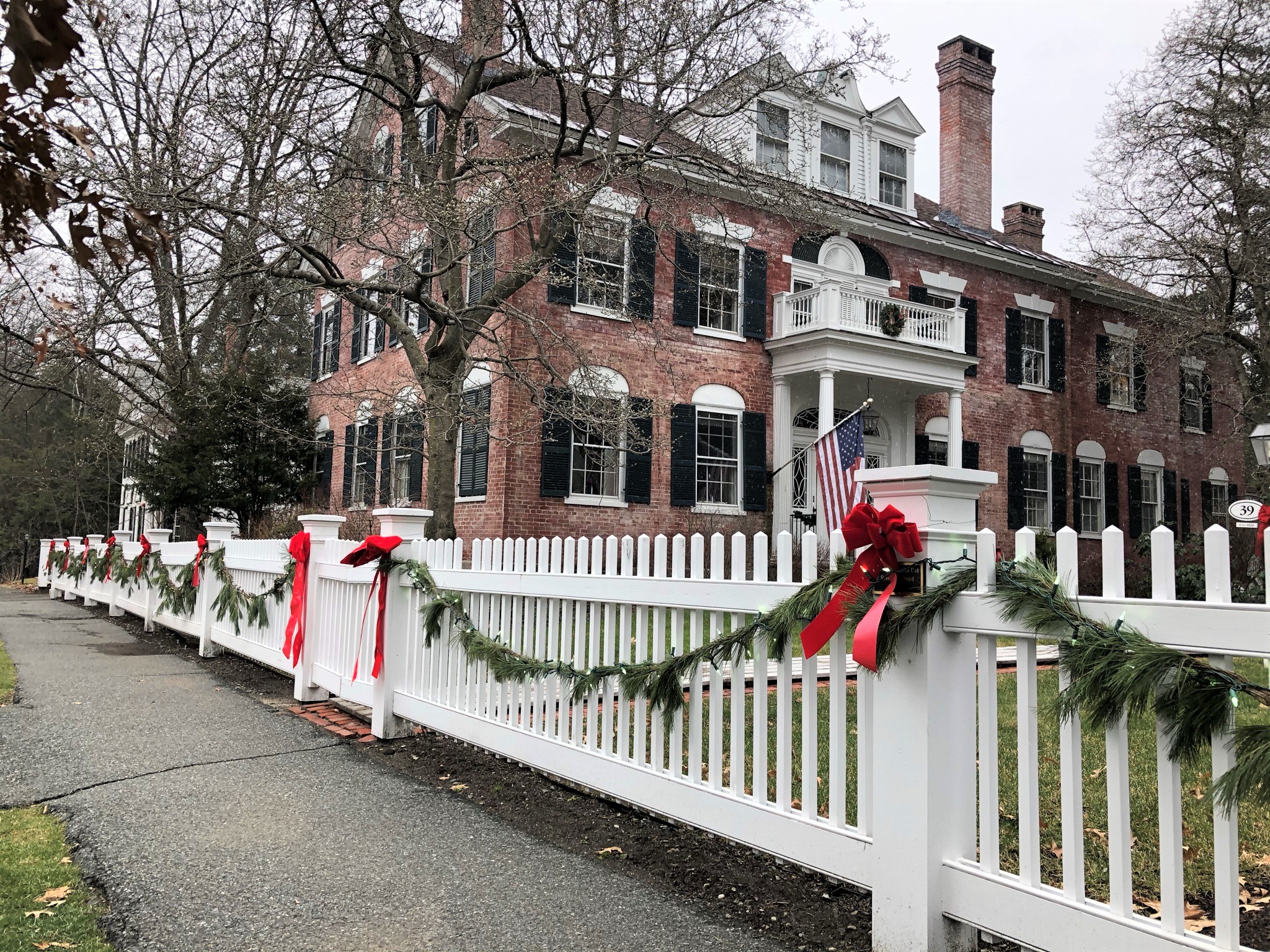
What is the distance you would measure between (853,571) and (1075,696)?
75cm

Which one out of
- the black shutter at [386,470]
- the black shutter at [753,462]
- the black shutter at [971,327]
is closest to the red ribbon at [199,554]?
the black shutter at [386,470]

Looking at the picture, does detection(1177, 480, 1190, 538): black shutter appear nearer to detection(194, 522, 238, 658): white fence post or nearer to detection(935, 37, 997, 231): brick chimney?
detection(935, 37, 997, 231): brick chimney

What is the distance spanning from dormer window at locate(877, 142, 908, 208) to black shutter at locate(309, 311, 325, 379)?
41.9ft

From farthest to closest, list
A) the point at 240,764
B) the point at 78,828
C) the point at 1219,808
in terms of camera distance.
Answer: the point at 240,764
the point at 78,828
the point at 1219,808

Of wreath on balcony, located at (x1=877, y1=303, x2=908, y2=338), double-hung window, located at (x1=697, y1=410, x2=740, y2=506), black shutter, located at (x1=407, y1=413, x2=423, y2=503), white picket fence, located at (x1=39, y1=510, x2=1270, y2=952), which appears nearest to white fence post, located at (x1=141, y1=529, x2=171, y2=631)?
black shutter, located at (x1=407, y1=413, x2=423, y2=503)

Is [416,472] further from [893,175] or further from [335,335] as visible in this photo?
[893,175]

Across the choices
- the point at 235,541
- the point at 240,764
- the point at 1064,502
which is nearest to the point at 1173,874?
the point at 240,764

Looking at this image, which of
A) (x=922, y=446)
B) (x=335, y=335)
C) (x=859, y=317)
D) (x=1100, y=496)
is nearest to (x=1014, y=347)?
(x=922, y=446)

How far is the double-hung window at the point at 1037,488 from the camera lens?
20438 millimetres

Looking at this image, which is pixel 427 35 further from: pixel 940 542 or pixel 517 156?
pixel 940 542

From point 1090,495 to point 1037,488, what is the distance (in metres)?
1.98

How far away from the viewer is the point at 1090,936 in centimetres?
241

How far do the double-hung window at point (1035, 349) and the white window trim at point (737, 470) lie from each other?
7.28 meters

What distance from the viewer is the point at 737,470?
1650 centimetres
